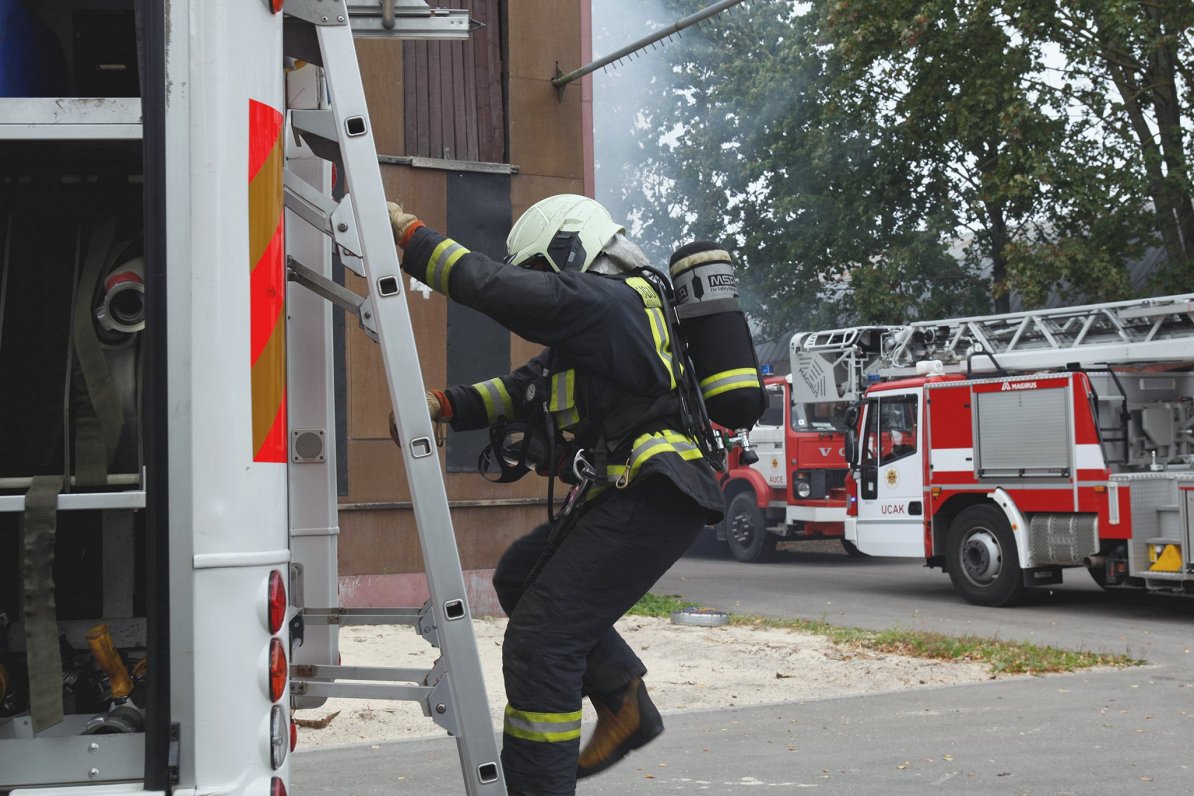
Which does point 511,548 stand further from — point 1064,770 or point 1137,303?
point 1137,303

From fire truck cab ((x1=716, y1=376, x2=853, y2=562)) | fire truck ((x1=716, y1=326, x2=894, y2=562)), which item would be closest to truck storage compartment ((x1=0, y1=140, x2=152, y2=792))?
fire truck ((x1=716, y1=326, x2=894, y2=562))

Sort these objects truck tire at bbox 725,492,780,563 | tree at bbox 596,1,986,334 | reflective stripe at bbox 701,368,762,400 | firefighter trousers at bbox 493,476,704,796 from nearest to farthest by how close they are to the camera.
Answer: firefighter trousers at bbox 493,476,704,796 < reflective stripe at bbox 701,368,762,400 < truck tire at bbox 725,492,780,563 < tree at bbox 596,1,986,334

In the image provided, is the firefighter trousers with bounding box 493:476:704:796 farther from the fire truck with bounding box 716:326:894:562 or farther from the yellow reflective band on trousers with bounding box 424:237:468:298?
the fire truck with bounding box 716:326:894:562

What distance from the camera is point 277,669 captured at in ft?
8.77

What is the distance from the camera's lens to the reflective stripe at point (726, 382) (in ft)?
13.5

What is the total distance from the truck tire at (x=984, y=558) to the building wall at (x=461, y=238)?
452cm

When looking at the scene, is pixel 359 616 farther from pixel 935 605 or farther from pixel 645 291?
pixel 935 605

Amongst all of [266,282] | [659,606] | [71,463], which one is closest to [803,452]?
[659,606]

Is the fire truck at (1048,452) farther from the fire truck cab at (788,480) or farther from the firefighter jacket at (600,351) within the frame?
the firefighter jacket at (600,351)

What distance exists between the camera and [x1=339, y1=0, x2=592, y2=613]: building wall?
37.5 ft

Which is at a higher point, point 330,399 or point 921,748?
point 330,399

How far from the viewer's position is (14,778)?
2664 millimetres

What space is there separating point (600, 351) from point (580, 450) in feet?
1.24

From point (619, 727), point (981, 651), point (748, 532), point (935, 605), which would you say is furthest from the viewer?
point (748, 532)
